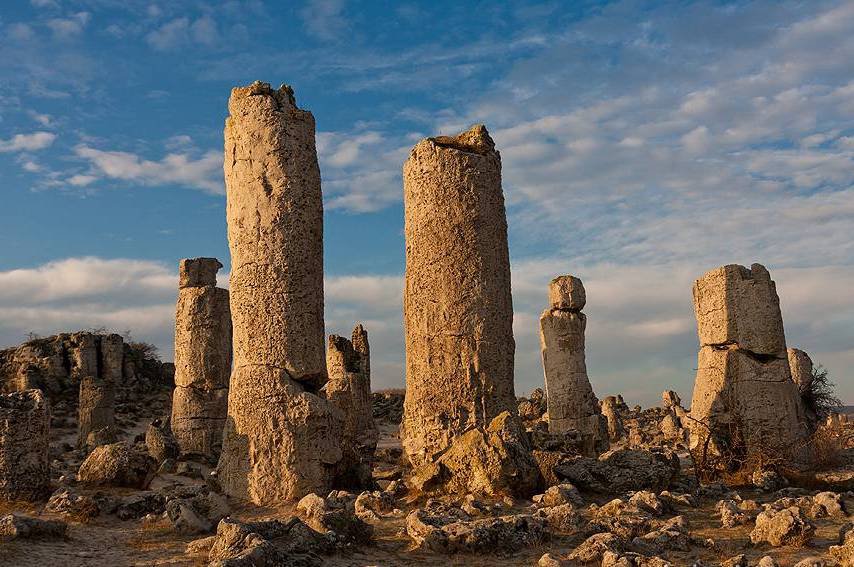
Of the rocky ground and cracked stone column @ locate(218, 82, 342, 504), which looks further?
cracked stone column @ locate(218, 82, 342, 504)

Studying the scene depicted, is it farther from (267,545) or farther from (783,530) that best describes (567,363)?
(267,545)

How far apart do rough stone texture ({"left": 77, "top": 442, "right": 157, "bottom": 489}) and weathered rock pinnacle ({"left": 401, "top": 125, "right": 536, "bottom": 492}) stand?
3642 mm

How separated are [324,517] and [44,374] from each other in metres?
24.5

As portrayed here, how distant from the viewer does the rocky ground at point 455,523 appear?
7227 millimetres

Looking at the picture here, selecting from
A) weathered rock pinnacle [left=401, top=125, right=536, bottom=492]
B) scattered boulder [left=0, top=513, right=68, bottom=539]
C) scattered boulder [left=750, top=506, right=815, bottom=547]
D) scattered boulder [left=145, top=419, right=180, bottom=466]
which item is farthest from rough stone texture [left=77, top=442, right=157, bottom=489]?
scattered boulder [left=750, top=506, right=815, bottom=547]

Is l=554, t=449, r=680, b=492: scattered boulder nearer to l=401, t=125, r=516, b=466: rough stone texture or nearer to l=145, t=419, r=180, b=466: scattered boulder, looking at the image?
l=401, t=125, r=516, b=466: rough stone texture

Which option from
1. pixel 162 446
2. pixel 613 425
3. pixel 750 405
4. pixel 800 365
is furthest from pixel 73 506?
pixel 613 425

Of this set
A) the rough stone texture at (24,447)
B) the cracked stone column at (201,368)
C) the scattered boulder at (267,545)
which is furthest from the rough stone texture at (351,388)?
the scattered boulder at (267,545)

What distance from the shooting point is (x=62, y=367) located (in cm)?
2997

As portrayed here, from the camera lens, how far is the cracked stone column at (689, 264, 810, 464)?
1288cm

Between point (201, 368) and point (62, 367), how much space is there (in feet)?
51.2

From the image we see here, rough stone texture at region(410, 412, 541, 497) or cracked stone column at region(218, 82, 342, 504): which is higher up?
cracked stone column at region(218, 82, 342, 504)

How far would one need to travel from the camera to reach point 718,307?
13.3m

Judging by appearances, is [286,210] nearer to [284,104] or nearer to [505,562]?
[284,104]
